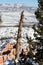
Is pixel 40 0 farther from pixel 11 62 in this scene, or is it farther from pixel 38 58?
pixel 11 62

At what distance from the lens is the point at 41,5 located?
12250mm

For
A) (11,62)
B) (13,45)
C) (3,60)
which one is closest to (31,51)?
(11,62)

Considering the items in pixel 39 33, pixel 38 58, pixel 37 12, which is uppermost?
pixel 37 12

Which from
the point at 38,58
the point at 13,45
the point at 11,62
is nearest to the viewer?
the point at 38,58

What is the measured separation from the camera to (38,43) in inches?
477

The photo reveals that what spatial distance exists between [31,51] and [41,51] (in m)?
0.45

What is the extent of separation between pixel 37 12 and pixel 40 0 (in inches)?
22.1

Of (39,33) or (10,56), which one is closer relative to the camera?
(39,33)

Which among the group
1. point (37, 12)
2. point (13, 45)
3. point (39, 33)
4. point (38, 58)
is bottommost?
point (13, 45)

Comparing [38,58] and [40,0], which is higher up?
[40,0]

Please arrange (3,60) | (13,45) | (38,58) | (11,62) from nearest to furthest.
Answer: (38,58) → (11,62) → (3,60) → (13,45)

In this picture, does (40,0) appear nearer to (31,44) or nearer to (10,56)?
(31,44)

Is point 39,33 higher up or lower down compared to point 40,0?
lower down

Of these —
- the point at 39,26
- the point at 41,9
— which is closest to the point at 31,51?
the point at 39,26
